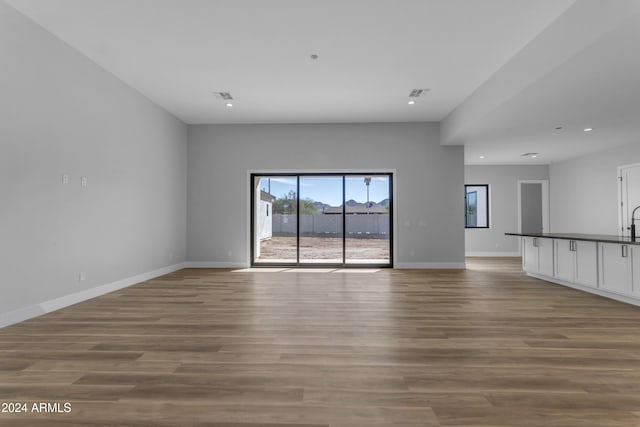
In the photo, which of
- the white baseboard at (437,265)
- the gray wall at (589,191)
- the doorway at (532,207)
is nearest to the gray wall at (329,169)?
the white baseboard at (437,265)

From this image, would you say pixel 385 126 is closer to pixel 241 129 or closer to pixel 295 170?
pixel 295 170

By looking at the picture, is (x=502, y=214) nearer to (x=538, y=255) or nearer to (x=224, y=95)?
(x=538, y=255)

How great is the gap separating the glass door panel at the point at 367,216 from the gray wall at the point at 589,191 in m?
5.46

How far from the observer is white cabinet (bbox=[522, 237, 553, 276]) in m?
5.80

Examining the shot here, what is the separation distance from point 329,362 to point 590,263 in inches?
180

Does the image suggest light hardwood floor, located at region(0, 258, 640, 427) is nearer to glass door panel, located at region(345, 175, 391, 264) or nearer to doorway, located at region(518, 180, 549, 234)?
glass door panel, located at region(345, 175, 391, 264)

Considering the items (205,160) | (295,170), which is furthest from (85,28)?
(295,170)

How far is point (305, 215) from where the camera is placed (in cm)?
770

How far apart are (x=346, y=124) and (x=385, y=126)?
0.88 meters

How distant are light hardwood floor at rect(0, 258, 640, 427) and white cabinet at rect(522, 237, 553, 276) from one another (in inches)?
54.0

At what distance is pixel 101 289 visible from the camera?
4758 millimetres

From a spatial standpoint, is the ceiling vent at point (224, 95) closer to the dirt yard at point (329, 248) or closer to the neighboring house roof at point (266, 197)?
the neighboring house roof at point (266, 197)

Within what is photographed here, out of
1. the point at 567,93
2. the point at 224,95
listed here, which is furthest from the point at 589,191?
the point at 224,95

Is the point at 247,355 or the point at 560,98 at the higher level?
the point at 560,98
